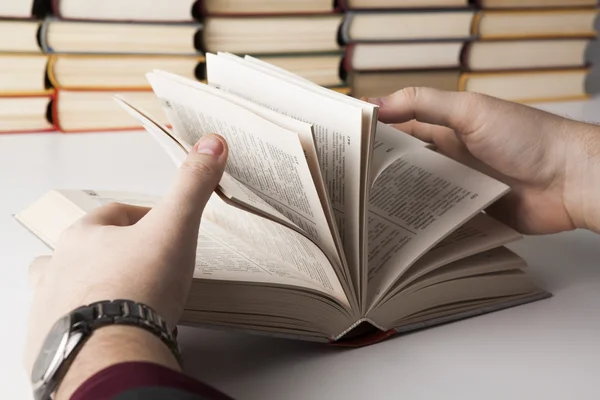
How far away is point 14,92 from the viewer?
148 centimetres

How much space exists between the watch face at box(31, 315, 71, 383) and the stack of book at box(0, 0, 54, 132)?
1015mm

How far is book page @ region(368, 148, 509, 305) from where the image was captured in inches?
31.3

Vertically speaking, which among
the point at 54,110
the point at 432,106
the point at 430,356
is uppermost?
the point at 432,106

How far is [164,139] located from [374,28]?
0.94m

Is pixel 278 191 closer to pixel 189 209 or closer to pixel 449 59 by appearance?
Answer: pixel 189 209

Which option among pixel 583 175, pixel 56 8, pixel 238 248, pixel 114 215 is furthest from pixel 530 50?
pixel 114 215

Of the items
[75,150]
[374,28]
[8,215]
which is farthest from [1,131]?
[374,28]

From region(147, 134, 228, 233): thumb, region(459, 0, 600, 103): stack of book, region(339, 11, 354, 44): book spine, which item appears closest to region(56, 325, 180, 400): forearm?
region(147, 134, 228, 233): thumb

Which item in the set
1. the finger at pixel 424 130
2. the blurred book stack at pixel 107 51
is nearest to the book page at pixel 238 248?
the finger at pixel 424 130

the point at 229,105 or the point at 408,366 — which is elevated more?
the point at 229,105

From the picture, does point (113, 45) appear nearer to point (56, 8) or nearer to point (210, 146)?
point (56, 8)

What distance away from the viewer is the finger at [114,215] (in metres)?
0.72

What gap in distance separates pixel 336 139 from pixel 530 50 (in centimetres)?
123

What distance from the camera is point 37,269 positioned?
781mm
